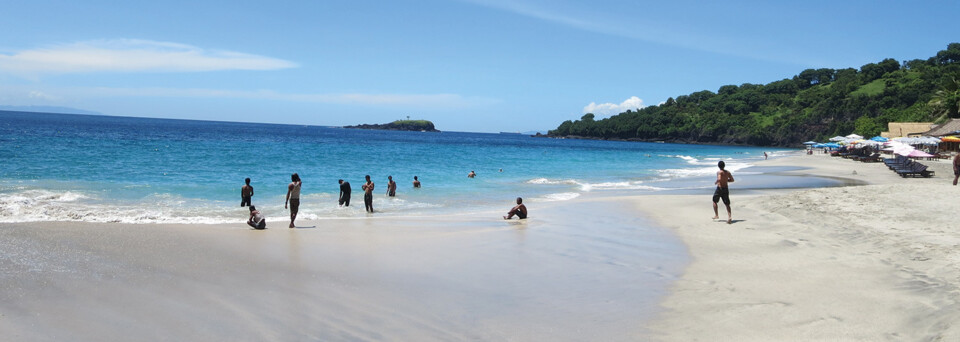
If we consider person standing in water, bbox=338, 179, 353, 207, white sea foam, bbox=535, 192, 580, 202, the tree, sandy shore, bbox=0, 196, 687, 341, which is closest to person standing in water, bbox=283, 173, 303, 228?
sandy shore, bbox=0, 196, 687, 341

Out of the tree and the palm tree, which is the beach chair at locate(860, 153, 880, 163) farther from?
the tree

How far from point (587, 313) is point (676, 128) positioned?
162239mm

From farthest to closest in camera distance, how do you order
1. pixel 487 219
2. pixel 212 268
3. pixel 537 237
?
1. pixel 487 219
2. pixel 537 237
3. pixel 212 268

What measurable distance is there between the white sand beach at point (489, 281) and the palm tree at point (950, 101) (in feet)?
Result: 218

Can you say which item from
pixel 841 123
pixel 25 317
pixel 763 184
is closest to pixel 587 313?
pixel 25 317

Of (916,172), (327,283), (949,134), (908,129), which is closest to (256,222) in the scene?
(327,283)

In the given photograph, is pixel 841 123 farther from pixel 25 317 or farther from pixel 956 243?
pixel 25 317

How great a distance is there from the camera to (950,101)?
63.7 meters

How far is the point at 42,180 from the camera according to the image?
21562 mm

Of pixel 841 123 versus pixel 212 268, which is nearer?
pixel 212 268

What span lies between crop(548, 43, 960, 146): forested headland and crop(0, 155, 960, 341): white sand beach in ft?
242

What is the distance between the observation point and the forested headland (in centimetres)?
10481

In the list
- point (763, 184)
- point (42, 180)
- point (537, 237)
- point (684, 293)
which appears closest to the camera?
point (684, 293)

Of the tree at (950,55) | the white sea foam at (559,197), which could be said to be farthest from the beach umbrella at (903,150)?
the tree at (950,55)
